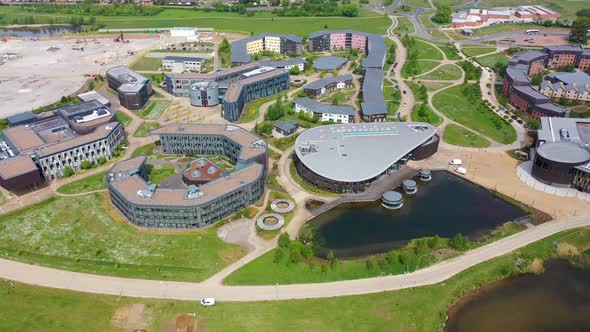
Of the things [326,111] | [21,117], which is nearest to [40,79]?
[21,117]

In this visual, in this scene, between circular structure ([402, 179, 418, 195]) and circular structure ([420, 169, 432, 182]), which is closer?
circular structure ([402, 179, 418, 195])

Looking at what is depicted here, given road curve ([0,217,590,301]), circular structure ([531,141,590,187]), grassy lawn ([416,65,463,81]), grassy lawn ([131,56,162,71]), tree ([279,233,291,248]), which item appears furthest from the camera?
grassy lawn ([131,56,162,71])

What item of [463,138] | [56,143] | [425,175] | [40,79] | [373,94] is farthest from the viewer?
[40,79]

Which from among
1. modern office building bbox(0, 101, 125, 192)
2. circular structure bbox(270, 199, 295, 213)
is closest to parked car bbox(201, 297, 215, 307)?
circular structure bbox(270, 199, 295, 213)

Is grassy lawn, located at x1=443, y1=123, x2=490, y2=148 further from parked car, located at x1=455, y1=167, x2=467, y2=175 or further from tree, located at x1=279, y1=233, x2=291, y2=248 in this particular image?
tree, located at x1=279, y1=233, x2=291, y2=248

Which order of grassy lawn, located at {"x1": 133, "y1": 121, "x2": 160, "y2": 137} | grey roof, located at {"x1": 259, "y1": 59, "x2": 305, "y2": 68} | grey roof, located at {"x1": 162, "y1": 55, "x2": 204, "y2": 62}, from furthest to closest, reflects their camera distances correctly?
1. grey roof, located at {"x1": 162, "y1": 55, "x2": 204, "y2": 62}
2. grey roof, located at {"x1": 259, "y1": 59, "x2": 305, "y2": 68}
3. grassy lawn, located at {"x1": 133, "y1": 121, "x2": 160, "y2": 137}

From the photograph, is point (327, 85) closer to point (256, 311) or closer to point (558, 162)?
point (558, 162)
